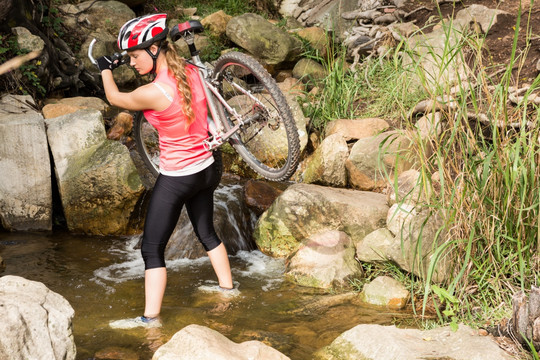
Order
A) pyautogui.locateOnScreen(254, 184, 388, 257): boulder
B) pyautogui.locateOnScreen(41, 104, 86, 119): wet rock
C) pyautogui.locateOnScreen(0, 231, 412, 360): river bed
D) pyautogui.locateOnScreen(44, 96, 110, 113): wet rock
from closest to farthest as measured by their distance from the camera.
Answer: pyautogui.locateOnScreen(0, 231, 412, 360): river bed
pyautogui.locateOnScreen(254, 184, 388, 257): boulder
pyautogui.locateOnScreen(41, 104, 86, 119): wet rock
pyautogui.locateOnScreen(44, 96, 110, 113): wet rock

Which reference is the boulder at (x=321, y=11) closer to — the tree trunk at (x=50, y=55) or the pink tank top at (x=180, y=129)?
the tree trunk at (x=50, y=55)

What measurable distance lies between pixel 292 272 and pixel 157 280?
137cm

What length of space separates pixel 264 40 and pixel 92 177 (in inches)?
183

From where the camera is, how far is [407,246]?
433 cm

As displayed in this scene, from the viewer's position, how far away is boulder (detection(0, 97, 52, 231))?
19.3 ft

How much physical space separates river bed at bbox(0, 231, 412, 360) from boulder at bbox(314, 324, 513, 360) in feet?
1.01

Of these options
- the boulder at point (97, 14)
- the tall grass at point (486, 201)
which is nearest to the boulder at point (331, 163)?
the tall grass at point (486, 201)

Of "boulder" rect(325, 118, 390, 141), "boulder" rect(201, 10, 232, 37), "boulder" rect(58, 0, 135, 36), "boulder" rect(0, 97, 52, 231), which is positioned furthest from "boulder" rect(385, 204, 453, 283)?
"boulder" rect(58, 0, 135, 36)

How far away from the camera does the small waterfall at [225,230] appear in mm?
5551

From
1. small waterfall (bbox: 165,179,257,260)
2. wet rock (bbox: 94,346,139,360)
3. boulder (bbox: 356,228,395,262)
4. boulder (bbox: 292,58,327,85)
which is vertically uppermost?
boulder (bbox: 292,58,327,85)

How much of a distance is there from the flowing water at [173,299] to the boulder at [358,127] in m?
1.93

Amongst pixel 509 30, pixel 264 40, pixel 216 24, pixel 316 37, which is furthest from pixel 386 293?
pixel 216 24

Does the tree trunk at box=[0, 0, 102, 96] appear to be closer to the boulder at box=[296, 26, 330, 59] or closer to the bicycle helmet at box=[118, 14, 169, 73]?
the boulder at box=[296, 26, 330, 59]

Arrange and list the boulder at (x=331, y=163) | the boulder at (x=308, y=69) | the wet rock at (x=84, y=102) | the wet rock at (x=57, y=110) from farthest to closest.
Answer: the boulder at (x=308, y=69)
the wet rock at (x=84, y=102)
the wet rock at (x=57, y=110)
the boulder at (x=331, y=163)
